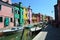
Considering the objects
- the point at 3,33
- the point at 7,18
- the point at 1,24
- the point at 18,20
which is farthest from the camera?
the point at 18,20

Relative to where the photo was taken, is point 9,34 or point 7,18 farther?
point 7,18

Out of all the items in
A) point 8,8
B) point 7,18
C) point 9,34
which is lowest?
point 9,34

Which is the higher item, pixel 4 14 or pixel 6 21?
pixel 4 14

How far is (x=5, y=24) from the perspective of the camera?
3203cm

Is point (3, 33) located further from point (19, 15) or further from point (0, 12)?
point (19, 15)

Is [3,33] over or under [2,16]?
under

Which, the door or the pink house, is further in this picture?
the door

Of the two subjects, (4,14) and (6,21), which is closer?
(4,14)

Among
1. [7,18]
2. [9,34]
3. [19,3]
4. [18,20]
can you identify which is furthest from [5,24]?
[19,3]

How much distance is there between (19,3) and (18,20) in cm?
577

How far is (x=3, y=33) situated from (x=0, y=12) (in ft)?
32.3

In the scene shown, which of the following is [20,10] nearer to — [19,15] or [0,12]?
[19,15]

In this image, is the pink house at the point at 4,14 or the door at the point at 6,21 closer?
the pink house at the point at 4,14

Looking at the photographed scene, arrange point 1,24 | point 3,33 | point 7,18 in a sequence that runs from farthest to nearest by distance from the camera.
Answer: point 7,18, point 1,24, point 3,33
